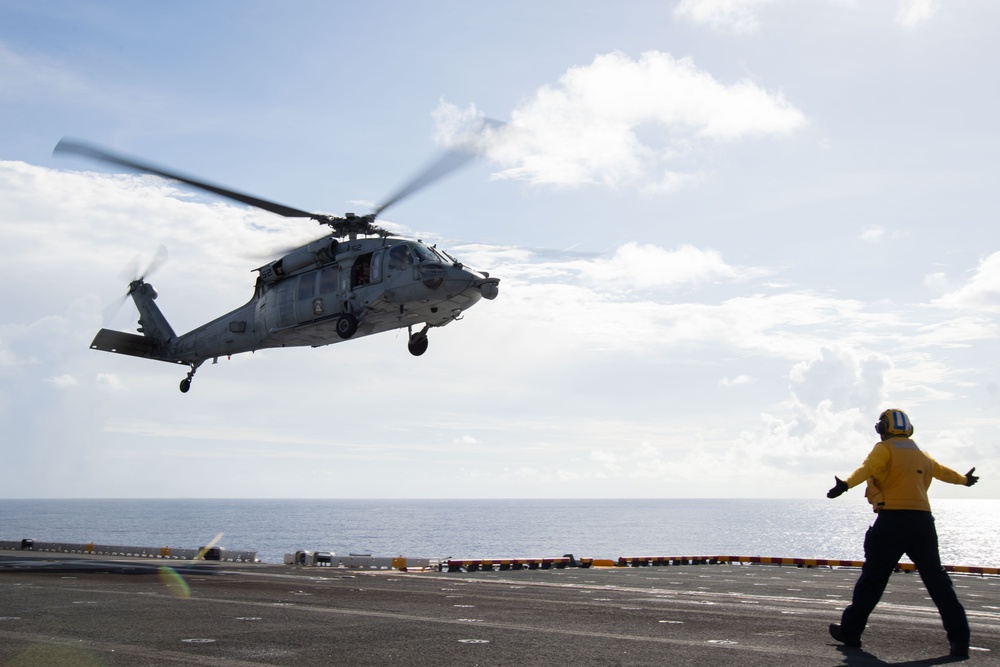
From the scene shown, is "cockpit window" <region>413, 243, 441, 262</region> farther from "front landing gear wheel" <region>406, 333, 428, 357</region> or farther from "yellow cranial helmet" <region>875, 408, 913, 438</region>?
"yellow cranial helmet" <region>875, 408, 913, 438</region>

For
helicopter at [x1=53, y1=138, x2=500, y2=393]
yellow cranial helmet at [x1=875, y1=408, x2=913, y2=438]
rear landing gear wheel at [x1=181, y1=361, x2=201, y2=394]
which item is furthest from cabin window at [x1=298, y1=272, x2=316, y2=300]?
yellow cranial helmet at [x1=875, y1=408, x2=913, y2=438]

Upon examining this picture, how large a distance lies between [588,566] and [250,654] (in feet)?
87.0

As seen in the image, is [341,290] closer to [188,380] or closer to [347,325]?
[347,325]

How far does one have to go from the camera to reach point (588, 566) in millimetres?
33844

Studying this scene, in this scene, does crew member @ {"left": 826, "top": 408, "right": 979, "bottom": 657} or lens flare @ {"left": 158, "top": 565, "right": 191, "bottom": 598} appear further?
lens flare @ {"left": 158, "top": 565, "right": 191, "bottom": 598}

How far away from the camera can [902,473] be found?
31.7 feet

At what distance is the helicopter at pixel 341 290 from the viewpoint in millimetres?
26656

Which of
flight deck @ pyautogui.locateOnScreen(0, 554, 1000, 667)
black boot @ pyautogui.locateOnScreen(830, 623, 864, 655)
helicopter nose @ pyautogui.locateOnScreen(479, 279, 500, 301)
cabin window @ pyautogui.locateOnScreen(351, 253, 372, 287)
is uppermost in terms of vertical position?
cabin window @ pyautogui.locateOnScreen(351, 253, 372, 287)

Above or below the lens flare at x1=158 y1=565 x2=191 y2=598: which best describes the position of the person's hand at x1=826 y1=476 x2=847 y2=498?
above

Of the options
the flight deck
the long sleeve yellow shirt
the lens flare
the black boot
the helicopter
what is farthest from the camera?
the helicopter

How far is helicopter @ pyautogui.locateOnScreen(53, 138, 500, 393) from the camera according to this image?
2666 cm

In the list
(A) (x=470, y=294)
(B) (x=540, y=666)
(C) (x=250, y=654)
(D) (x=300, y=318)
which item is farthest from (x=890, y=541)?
(D) (x=300, y=318)

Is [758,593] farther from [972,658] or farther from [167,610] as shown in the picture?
[167,610]

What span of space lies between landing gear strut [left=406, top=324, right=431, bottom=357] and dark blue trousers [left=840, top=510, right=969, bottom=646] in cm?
2093
